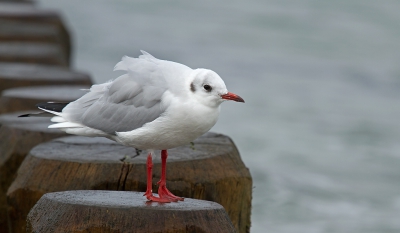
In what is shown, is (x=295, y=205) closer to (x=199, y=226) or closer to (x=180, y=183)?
(x=180, y=183)

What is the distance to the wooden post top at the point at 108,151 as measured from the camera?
4.74 meters

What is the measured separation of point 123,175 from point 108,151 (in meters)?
0.40

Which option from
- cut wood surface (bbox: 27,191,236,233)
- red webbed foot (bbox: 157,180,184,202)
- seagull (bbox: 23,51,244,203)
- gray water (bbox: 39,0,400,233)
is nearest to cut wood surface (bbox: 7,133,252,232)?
seagull (bbox: 23,51,244,203)

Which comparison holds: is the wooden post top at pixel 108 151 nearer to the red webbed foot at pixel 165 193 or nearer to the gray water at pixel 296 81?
the red webbed foot at pixel 165 193

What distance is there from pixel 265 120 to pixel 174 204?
390 inches

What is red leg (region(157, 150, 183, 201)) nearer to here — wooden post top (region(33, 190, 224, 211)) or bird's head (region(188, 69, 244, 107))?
wooden post top (region(33, 190, 224, 211))

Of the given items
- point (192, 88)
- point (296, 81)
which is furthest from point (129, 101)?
point (296, 81)

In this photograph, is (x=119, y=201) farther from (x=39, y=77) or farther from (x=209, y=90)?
(x=39, y=77)

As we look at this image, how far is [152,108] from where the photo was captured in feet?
13.6

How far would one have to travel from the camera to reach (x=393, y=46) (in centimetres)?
2155

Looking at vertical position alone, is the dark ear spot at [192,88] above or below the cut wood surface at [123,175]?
above

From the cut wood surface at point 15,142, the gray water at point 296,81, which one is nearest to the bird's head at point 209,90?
the cut wood surface at point 15,142

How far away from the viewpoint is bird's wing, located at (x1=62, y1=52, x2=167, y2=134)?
4164 mm

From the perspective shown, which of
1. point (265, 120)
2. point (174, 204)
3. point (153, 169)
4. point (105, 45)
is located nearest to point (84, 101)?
point (153, 169)
